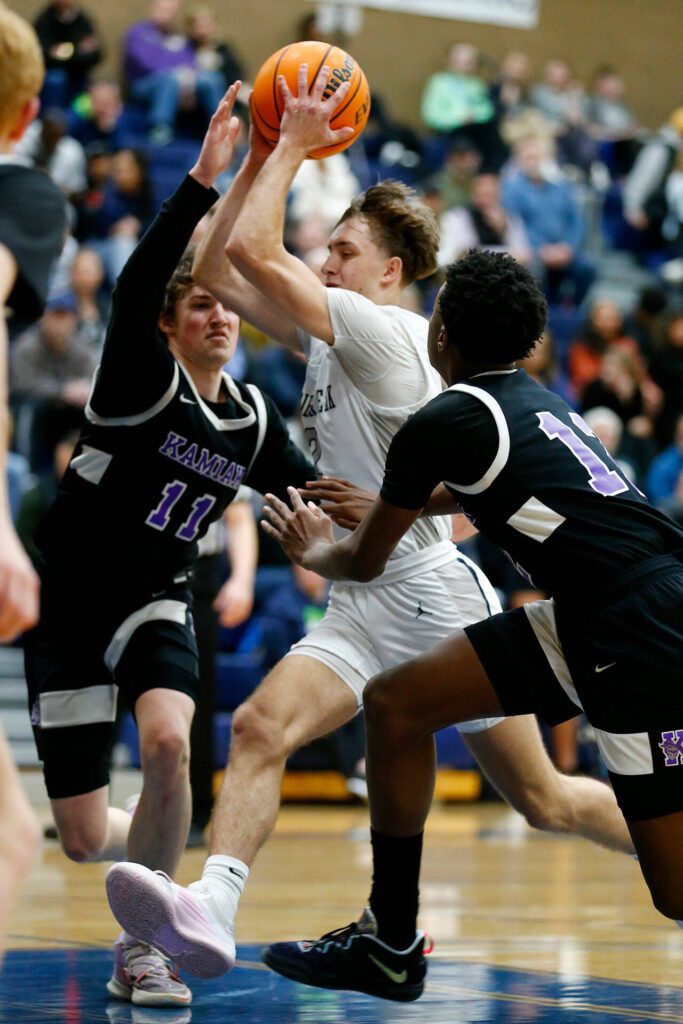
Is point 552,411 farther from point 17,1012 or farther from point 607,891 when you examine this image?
point 607,891

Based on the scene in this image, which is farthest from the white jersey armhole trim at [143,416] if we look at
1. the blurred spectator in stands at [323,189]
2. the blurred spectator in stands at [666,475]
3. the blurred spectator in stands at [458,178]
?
the blurred spectator in stands at [458,178]

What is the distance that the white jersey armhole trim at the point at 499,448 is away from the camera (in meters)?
3.73

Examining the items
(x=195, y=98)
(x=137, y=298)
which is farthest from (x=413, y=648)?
(x=195, y=98)

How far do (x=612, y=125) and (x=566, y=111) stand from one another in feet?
3.51

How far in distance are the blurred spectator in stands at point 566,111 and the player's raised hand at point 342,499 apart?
14622 mm

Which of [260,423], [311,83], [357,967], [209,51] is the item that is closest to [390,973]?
[357,967]

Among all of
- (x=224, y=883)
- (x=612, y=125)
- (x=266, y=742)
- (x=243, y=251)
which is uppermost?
(x=243, y=251)

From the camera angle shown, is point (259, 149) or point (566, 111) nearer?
point (259, 149)

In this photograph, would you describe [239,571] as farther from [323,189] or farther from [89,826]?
[323,189]

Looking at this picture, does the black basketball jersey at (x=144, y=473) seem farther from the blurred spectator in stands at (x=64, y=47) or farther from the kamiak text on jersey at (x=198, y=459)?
the blurred spectator in stands at (x=64, y=47)

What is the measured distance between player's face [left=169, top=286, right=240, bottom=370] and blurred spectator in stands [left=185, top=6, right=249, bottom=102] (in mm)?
11423

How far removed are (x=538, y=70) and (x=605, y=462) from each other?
1734 centimetres

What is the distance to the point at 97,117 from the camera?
14156 mm

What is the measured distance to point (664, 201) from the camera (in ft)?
59.4
